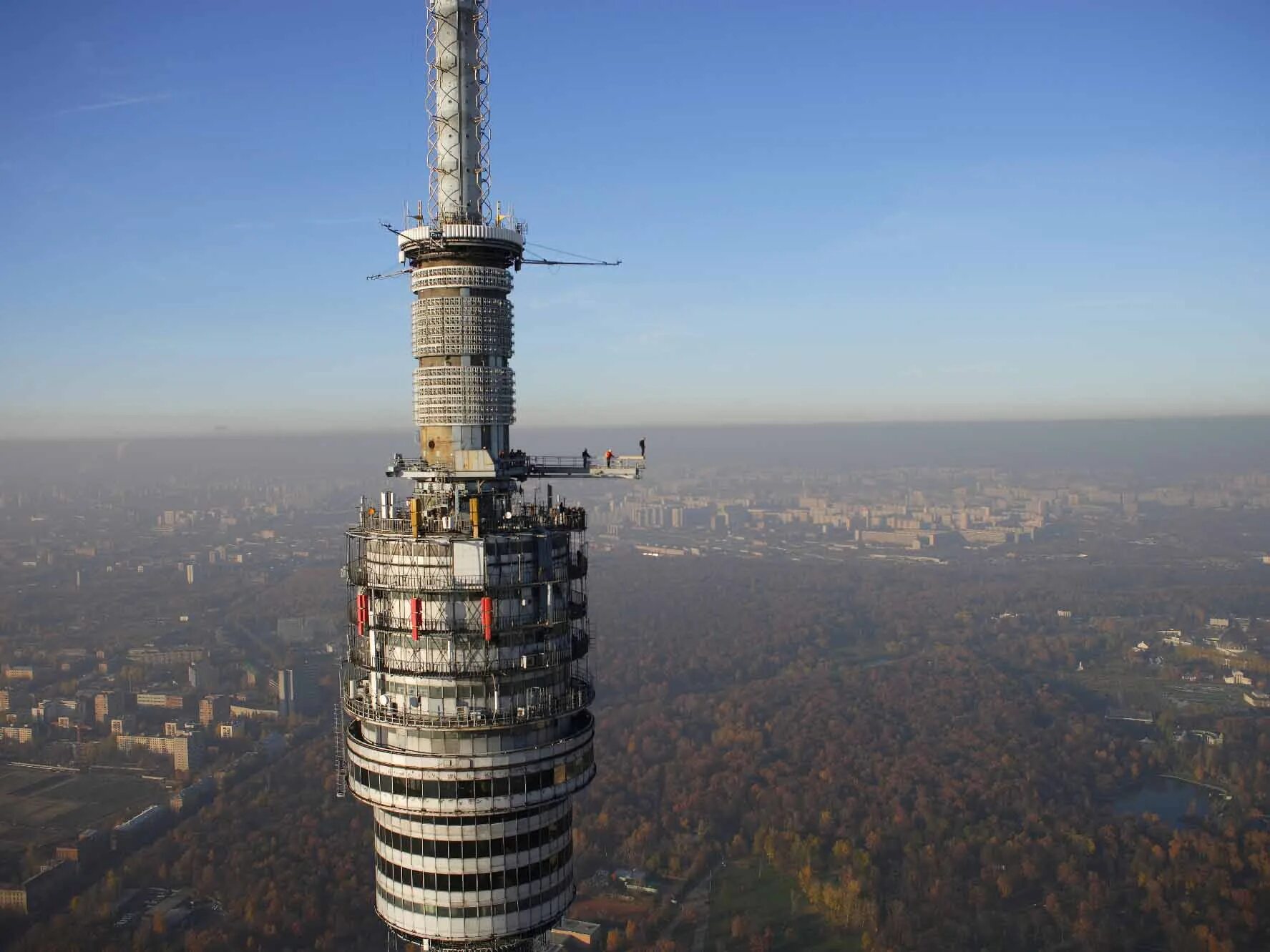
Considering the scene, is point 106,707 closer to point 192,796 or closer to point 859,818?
point 192,796

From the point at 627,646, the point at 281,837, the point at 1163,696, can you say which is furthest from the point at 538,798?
the point at 627,646

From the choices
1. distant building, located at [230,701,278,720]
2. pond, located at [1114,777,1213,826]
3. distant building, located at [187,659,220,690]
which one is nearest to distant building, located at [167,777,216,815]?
distant building, located at [230,701,278,720]

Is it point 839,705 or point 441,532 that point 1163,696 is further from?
point 441,532

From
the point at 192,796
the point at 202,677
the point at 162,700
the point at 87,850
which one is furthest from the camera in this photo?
the point at 202,677

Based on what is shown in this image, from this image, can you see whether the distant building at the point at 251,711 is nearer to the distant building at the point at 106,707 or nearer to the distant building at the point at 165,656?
the distant building at the point at 106,707

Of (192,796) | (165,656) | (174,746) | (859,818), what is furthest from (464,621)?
(165,656)

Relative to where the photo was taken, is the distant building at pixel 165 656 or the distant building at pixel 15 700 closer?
the distant building at pixel 15 700

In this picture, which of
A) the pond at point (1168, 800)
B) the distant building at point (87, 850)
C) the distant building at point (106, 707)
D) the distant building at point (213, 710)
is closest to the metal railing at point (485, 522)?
the distant building at point (87, 850)
